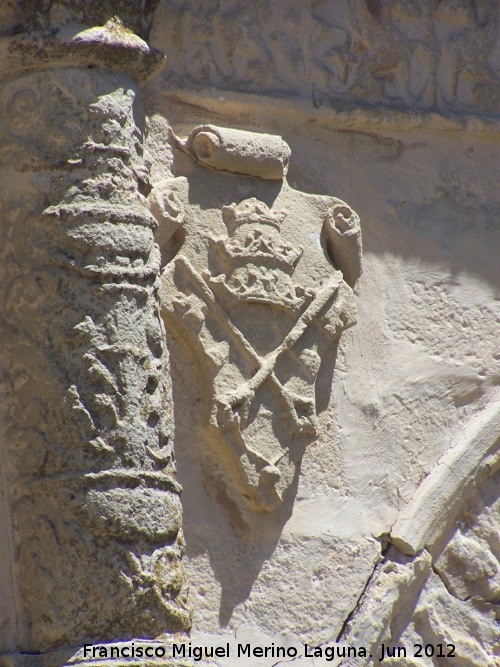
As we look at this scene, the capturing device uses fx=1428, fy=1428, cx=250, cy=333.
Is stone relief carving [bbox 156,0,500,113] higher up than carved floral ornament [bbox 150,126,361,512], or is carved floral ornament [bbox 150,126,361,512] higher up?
stone relief carving [bbox 156,0,500,113]

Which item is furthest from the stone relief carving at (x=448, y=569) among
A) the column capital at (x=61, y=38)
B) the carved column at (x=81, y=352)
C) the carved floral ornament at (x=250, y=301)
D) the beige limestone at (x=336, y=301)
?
the column capital at (x=61, y=38)

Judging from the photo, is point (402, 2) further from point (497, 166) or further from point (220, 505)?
point (220, 505)

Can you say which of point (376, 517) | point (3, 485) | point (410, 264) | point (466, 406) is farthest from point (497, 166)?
point (3, 485)

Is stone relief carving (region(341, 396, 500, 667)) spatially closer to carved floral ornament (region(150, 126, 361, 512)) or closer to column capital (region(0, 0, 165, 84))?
carved floral ornament (region(150, 126, 361, 512))

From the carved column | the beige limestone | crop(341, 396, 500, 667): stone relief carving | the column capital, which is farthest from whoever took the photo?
crop(341, 396, 500, 667): stone relief carving

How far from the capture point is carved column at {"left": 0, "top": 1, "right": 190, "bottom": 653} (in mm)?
2512

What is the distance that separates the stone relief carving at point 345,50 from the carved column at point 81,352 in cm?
41

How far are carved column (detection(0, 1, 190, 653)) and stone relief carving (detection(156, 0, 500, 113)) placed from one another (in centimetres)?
41

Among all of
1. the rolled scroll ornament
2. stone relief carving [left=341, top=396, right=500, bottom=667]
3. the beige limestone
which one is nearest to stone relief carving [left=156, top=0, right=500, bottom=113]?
the beige limestone

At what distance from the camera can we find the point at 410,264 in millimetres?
3350

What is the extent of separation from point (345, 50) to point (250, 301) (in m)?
0.71

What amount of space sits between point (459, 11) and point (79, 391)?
4.92 ft

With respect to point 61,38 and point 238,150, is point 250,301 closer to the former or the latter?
point 238,150

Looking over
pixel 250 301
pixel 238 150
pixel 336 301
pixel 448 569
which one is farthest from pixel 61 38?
pixel 448 569
